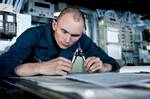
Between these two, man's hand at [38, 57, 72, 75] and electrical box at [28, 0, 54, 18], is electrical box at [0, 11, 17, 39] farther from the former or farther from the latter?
man's hand at [38, 57, 72, 75]

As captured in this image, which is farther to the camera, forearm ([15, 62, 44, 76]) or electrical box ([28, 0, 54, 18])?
electrical box ([28, 0, 54, 18])

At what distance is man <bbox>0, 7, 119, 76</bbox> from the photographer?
100 centimetres

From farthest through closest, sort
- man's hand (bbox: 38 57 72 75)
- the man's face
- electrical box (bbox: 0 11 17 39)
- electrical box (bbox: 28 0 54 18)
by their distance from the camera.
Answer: electrical box (bbox: 28 0 54 18) → electrical box (bbox: 0 11 17 39) → the man's face → man's hand (bbox: 38 57 72 75)

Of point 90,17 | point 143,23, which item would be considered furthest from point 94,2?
point 143,23

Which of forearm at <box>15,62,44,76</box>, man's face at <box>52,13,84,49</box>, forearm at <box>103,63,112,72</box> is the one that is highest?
man's face at <box>52,13,84,49</box>

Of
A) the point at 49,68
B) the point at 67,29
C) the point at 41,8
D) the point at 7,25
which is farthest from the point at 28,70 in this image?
the point at 41,8

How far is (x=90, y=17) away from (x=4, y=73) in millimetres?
2114

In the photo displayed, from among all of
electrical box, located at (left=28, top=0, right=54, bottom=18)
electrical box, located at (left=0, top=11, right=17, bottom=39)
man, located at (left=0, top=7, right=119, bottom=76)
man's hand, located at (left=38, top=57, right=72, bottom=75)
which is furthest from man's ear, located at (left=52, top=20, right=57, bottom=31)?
electrical box, located at (left=28, top=0, right=54, bottom=18)

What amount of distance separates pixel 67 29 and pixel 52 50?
191mm

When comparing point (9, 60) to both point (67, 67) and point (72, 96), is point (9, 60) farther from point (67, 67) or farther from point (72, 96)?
point (72, 96)

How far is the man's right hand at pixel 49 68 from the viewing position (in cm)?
93

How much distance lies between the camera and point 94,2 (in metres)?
3.03

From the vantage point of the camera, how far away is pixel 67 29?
4.29 feet

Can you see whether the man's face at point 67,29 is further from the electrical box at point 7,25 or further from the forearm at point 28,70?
the electrical box at point 7,25
